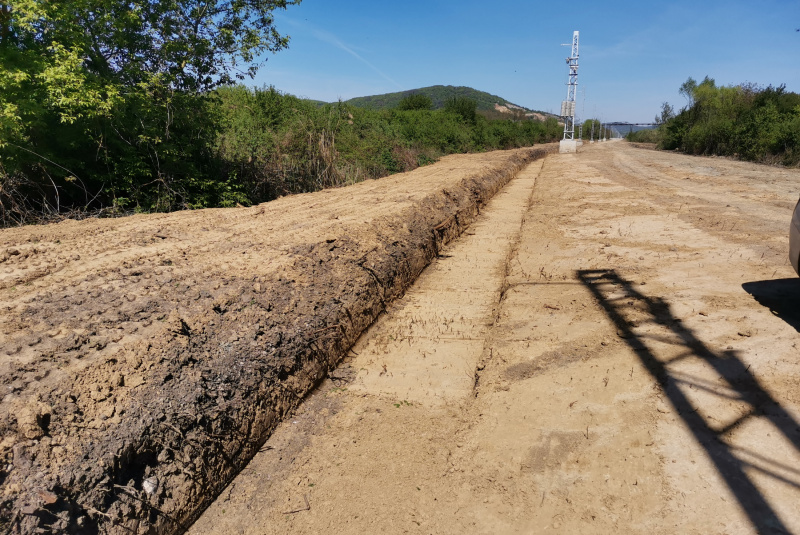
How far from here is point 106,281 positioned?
3877mm

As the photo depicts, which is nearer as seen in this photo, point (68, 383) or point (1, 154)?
point (68, 383)

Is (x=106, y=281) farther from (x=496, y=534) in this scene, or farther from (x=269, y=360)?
(x=496, y=534)

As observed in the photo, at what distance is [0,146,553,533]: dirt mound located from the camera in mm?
2145

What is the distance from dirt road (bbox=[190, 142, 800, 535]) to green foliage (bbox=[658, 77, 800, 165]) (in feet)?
65.5

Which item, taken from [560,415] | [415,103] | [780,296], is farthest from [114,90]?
[415,103]

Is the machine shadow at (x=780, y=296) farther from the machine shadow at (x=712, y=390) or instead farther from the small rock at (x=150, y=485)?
the small rock at (x=150, y=485)

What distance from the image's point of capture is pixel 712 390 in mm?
3303

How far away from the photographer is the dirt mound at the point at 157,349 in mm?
2145

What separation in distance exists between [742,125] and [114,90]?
1208 inches

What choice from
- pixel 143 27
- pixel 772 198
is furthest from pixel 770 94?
pixel 143 27

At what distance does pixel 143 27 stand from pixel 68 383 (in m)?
7.48

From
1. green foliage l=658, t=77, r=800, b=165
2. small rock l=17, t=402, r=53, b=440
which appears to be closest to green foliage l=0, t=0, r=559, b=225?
small rock l=17, t=402, r=53, b=440

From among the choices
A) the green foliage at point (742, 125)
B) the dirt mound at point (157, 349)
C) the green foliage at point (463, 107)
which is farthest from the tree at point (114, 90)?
the green foliage at point (463, 107)

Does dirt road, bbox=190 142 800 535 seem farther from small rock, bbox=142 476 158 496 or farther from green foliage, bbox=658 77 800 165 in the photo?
green foliage, bbox=658 77 800 165
